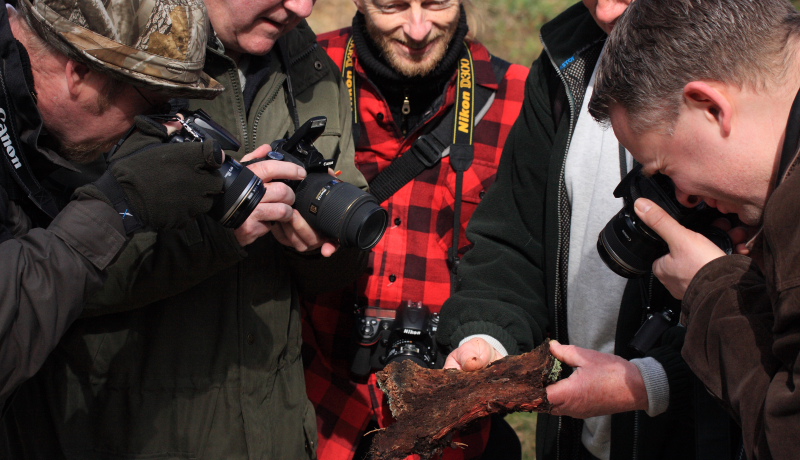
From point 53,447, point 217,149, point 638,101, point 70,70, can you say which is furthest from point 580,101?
point 53,447

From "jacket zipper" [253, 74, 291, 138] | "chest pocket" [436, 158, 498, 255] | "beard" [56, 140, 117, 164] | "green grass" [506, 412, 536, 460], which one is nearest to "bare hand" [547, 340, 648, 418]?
"chest pocket" [436, 158, 498, 255]

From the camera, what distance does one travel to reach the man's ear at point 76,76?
74.0 inches

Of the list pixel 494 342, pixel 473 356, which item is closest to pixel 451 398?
pixel 473 356

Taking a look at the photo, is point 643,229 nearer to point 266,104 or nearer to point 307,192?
point 307,192

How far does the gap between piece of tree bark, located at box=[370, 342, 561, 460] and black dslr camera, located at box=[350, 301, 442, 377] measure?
458mm

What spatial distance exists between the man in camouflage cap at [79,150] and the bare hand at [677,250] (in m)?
1.08

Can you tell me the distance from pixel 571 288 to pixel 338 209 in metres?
0.75

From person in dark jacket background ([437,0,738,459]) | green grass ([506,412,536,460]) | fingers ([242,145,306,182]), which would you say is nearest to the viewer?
person in dark jacket background ([437,0,738,459])

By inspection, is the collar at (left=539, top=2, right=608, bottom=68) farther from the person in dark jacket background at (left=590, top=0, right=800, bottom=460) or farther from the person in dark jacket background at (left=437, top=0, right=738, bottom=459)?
the person in dark jacket background at (left=590, top=0, right=800, bottom=460)

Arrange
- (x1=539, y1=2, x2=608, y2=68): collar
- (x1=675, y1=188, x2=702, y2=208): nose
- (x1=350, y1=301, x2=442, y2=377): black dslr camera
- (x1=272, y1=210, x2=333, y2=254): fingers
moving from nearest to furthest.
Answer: (x1=675, y1=188, x2=702, y2=208): nose, (x1=272, y1=210, x2=333, y2=254): fingers, (x1=539, y1=2, x2=608, y2=68): collar, (x1=350, y1=301, x2=442, y2=377): black dslr camera

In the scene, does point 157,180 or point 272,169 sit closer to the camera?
point 157,180

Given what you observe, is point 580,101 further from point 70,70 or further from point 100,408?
point 100,408

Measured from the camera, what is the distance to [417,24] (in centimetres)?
288

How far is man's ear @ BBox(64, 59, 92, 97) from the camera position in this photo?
6.17ft
